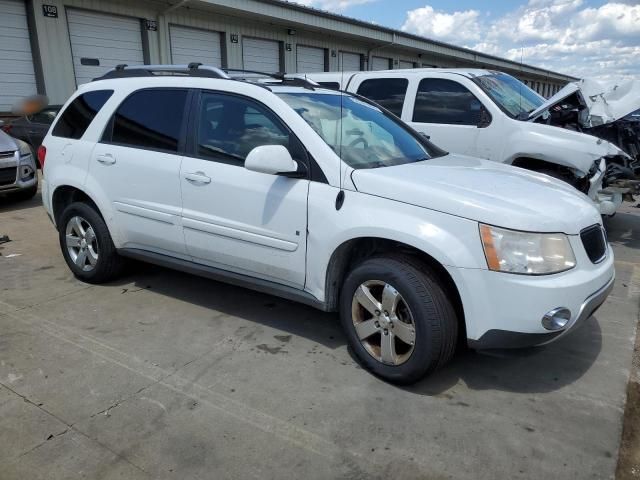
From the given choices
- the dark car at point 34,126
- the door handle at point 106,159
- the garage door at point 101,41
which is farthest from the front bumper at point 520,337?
the garage door at point 101,41

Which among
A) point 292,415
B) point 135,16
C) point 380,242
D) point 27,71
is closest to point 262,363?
point 292,415

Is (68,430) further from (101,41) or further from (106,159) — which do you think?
(101,41)

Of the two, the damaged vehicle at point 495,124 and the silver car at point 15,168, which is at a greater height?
the damaged vehicle at point 495,124

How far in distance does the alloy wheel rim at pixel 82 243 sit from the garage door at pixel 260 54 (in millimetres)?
14974

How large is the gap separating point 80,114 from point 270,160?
2.44 meters

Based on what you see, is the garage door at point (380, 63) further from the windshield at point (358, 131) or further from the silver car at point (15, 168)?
the windshield at point (358, 131)

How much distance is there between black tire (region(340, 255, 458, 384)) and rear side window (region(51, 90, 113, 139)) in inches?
114

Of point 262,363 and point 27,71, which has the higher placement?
point 27,71

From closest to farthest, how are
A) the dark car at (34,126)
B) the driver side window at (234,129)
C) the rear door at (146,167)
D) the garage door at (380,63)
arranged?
the driver side window at (234,129), the rear door at (146,167), the dark car at (34,126), the garage door at (380,63)

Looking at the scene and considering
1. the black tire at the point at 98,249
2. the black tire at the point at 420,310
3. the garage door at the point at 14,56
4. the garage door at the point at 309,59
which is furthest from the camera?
the garage door at the point at 309,59

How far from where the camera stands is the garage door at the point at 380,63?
2580 centimetres

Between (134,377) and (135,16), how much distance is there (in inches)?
574

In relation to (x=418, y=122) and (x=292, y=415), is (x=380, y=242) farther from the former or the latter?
(x=418, y=122)

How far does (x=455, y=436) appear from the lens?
2.68m
